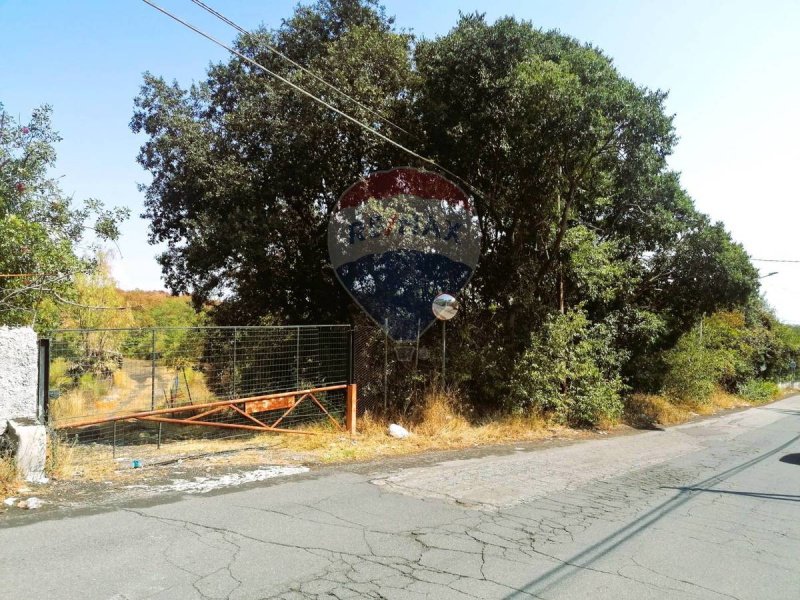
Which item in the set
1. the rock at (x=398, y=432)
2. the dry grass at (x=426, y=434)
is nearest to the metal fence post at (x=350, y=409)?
the dry grass at (x=426, y=434)

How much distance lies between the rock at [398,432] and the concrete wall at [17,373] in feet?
19.0

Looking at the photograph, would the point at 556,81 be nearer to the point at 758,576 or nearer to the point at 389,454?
the point at 389,454

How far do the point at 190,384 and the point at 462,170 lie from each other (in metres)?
7.54

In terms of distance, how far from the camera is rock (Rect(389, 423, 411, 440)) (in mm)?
10159

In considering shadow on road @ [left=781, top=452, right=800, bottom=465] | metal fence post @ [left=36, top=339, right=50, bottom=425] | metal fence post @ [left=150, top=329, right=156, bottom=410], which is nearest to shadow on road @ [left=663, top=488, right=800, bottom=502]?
shadow on road @ [left=781, top=452, right=800, bottom=465]

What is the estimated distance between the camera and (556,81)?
10320mm

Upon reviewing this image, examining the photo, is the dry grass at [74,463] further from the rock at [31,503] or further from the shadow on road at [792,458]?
the shadow on road at [792,458]

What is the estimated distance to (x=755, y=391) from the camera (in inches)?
1182

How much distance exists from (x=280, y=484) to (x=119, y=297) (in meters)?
15.2

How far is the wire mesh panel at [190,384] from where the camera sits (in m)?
7.50

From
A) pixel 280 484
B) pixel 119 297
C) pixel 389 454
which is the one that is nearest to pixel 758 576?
pixel 280 484

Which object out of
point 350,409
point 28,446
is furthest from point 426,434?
point 28,446

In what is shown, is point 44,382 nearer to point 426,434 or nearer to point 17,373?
point 17,373

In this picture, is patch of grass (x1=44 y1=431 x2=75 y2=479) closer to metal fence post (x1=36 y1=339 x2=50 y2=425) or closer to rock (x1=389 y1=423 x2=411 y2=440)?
metal fence post (x1=36 y1=339 x2=50 y2=425)
